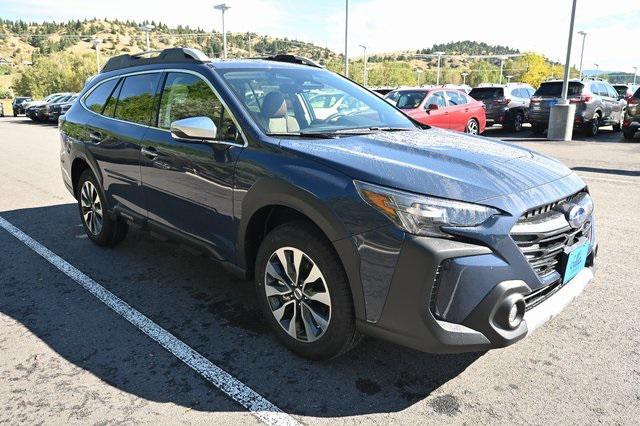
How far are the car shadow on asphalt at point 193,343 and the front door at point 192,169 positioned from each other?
16.0 inches

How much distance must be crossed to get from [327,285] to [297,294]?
12.2 inches

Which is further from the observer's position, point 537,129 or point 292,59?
point 537,129

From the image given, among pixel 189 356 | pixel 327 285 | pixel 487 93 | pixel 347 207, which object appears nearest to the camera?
pixel 347 207

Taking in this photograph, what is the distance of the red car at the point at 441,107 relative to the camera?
13.5m

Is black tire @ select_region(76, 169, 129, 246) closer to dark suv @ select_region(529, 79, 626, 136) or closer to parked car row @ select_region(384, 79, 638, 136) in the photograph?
parked car row @ select_region(384, 79, 638, 136)

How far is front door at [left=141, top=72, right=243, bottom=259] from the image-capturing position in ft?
10.4

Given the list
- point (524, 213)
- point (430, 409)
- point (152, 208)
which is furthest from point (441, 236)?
point (152, 208)

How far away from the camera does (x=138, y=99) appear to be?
420 centimetres

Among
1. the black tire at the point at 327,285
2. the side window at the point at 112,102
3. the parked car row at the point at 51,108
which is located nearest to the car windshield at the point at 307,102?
the black tire at the point at 327,285

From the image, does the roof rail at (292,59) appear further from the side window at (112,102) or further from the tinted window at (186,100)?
the side window at (112,102)

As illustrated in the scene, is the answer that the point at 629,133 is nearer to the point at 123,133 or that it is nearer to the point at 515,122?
the point at 515,122

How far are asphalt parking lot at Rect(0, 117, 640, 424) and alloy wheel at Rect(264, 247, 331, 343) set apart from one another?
218 millimetres

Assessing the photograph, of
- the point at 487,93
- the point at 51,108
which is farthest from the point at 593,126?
the point at 51,108

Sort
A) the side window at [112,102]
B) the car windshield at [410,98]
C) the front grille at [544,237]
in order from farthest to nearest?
the car windshield at [410,98], the side window at [112,102], the front grille at [544,237]
